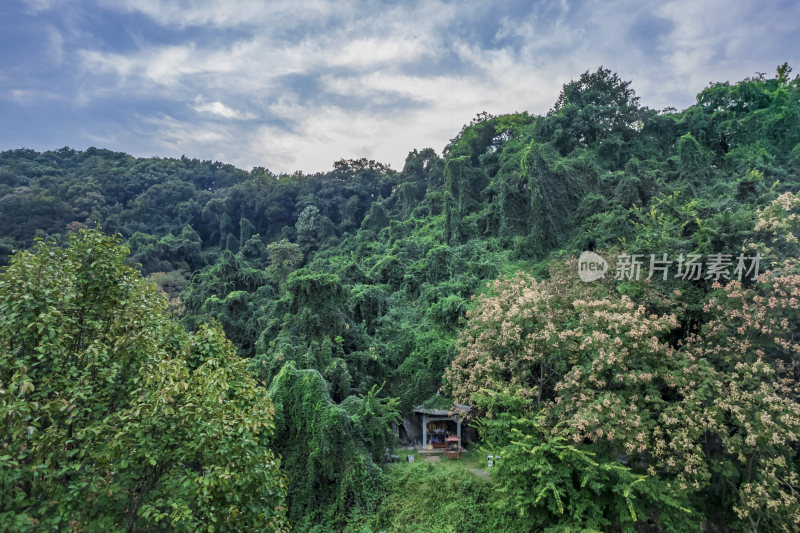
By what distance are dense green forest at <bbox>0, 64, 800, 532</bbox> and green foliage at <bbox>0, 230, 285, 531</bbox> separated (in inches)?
1.2

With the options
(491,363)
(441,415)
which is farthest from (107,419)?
(441,415)

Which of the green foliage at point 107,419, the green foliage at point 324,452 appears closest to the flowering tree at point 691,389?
the green foliage at point 324,452

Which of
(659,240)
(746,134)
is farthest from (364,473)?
(746,134)

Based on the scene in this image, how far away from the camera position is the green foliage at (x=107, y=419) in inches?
158

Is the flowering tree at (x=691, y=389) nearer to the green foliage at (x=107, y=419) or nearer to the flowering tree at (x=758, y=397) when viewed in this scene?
the flowering tree at (x=758, y=397)

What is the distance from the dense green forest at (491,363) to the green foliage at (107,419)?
0.10ft

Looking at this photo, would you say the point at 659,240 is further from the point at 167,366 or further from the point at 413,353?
the point at 167,366

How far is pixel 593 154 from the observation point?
2366 centimetres

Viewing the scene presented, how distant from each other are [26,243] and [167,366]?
40.7 m

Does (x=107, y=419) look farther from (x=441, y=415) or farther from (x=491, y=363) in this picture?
(x=441, y=415)

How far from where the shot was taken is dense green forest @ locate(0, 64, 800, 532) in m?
4.43

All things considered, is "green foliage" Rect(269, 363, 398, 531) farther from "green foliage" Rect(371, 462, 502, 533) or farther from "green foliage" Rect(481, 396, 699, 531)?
"green foliage" Rect(481, 396, 699, 531)

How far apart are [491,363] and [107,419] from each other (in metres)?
8.01

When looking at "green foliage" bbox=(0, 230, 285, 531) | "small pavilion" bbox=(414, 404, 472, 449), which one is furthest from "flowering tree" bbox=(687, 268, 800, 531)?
"green foliage" bbox=(0, 230, 285, 531)
